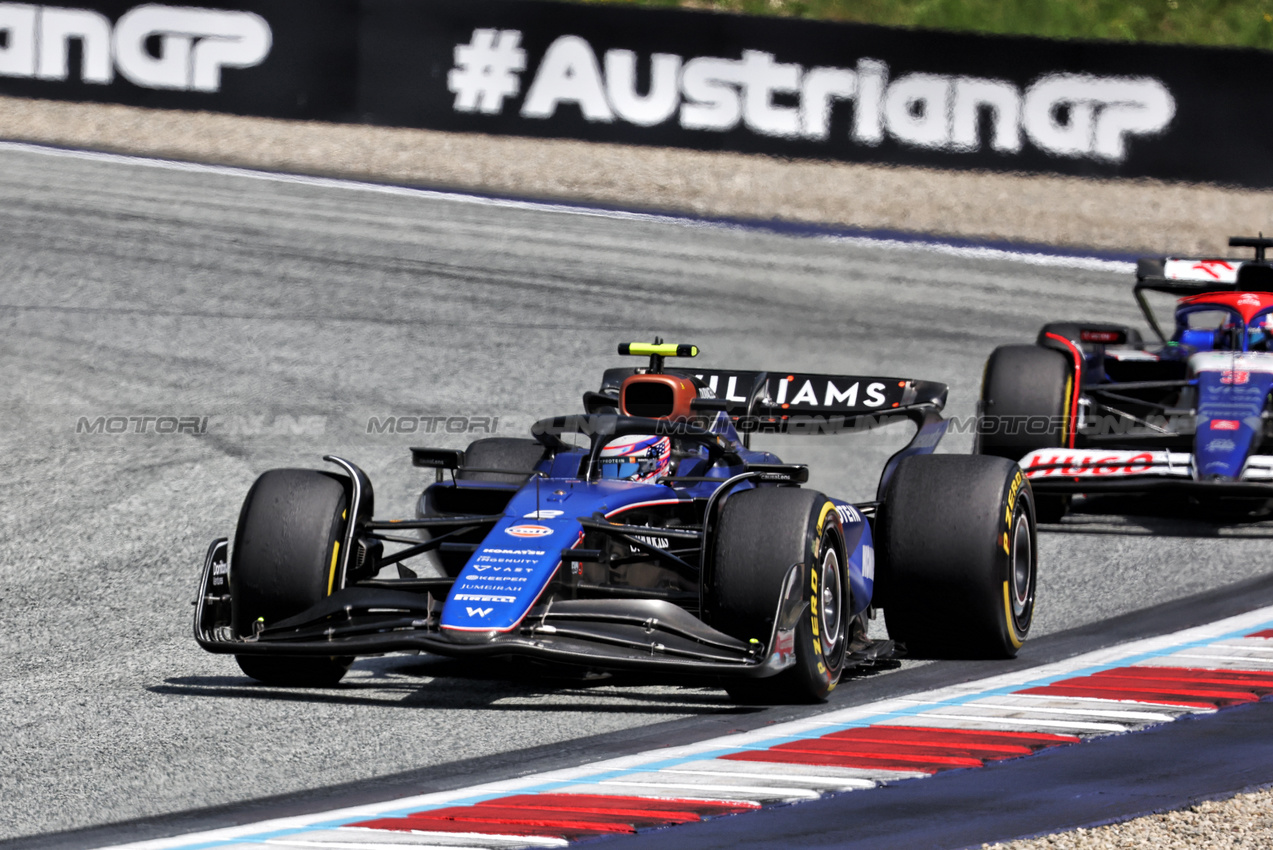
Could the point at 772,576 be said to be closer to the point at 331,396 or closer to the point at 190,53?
the point at 331,396

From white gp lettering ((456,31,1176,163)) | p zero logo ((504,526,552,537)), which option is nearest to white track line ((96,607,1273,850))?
p zero logo ((504,526,552,537))

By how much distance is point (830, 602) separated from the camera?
700cm

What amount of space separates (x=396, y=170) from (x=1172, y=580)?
12.6m

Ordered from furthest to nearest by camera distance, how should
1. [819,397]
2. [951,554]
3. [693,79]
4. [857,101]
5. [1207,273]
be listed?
1. [693,79]
2. [857,101]
3. [1207,273]
4. [819,397]
5. [951,554]

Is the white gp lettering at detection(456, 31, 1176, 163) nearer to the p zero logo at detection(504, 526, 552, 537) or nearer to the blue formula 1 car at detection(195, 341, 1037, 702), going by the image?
the blue formula 1 car at detection(195, 341, 1037, 702)

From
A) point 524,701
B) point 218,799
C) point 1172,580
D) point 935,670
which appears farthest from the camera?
point 1172,580

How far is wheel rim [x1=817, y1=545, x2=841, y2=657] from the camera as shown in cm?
685

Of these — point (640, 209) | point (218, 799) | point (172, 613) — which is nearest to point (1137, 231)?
point (640, 209)

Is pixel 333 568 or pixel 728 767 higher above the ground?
pixel 333 568

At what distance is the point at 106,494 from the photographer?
10.8m

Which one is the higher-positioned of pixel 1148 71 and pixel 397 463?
pixel 1148 71

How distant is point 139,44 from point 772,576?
604 inches

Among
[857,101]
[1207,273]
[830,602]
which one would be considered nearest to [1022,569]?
[830,602]

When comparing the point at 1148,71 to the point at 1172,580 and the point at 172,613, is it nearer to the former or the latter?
the point at 1172,580
